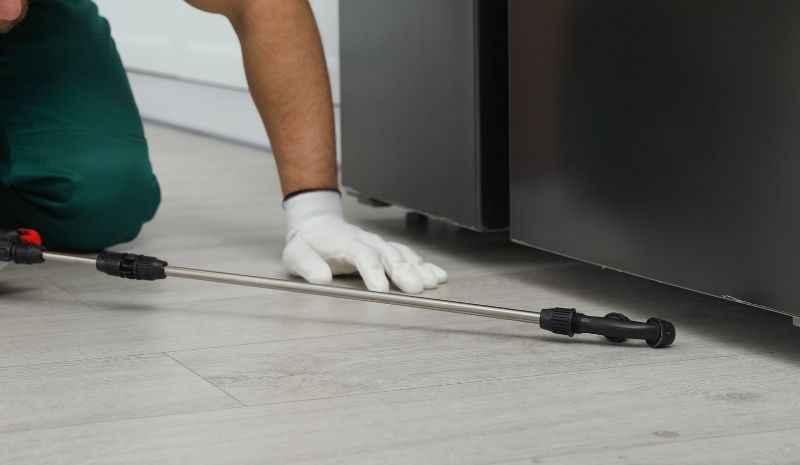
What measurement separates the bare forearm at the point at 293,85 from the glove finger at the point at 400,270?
12 centimetres

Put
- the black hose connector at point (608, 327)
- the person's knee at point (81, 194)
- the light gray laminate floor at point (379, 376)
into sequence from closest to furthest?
1. the light gray laminate floor at point (379, 376)
2. the black hose connector at point (608, 327)
3. the person's knee at point (81, 194)

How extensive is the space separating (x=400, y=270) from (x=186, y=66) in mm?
1759

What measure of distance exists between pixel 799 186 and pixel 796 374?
0.15 metres

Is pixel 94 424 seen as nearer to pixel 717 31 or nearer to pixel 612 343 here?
pixel 612 343

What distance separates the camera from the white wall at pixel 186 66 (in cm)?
280

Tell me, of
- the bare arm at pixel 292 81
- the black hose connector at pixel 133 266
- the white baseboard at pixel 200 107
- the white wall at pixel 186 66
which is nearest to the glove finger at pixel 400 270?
the bare arm at pixel 292 81

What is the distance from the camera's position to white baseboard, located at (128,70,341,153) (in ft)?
9.37

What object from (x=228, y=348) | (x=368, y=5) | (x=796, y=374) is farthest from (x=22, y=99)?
→ (x=796, y=374)

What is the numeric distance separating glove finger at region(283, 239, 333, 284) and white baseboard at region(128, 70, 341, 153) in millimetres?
1337

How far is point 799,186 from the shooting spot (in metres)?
1.00

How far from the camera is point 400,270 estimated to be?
136 cm

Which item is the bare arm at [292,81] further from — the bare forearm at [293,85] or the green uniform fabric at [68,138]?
the green uniform fabric at [68,138]

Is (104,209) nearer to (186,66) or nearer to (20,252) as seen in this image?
(20,252)

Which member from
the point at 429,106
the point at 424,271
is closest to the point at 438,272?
the point at 424,271
